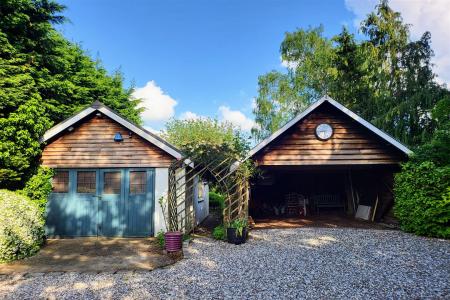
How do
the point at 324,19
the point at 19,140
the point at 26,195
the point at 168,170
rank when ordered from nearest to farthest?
the point at 19,140
the point at 26,195
the point at 168,170
the point at 324,19

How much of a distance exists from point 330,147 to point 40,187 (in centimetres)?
1020

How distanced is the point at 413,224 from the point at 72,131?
39.0ft

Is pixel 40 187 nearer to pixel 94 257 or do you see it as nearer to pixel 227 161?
pixel 94 257

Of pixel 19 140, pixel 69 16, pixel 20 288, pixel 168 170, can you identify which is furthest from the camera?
pixel 69 16

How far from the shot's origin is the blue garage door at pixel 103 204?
10.7 metres

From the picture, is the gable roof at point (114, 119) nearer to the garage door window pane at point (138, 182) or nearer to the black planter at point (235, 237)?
the garage door window pane at point (138, 182)

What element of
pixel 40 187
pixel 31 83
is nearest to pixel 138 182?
pixel 40 187

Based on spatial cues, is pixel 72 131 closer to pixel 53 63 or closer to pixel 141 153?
pixel 141 153

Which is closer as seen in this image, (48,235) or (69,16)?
(48,235)

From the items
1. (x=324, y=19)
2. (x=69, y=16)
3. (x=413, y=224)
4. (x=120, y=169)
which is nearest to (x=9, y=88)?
(x=120, y=169)

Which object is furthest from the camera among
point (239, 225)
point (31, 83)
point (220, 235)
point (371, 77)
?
point (371, 77)

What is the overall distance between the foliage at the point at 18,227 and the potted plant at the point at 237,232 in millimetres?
5486

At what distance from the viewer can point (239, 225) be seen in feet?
30.3

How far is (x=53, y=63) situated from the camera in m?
14.7
